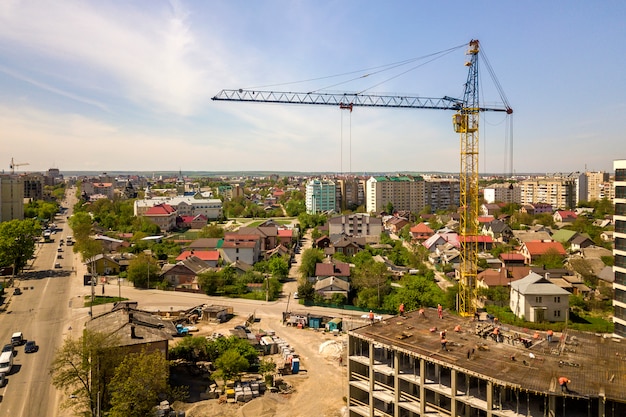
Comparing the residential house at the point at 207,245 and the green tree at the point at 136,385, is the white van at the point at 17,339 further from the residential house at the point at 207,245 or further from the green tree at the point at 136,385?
the residential house at the point at 207,245

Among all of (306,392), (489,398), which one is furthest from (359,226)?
(489,398)

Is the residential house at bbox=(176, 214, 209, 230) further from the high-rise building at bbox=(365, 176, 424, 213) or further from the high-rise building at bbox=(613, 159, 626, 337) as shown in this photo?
the high-rise building at bbox=(613, 159, 626, 337)

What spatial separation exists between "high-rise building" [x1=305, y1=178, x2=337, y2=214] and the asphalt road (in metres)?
34.5

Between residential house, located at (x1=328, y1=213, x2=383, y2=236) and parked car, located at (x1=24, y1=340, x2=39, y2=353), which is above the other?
residential house, located at (x1=328, y1=213, x2=383, y2=236)

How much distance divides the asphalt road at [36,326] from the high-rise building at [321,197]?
34453 millimetres

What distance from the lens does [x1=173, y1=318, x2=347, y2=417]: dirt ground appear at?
1271cm

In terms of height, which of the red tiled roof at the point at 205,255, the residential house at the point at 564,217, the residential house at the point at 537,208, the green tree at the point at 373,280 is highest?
the residential house at the point at 537,208

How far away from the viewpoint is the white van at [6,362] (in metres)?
14.6

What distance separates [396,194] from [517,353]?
55690mm

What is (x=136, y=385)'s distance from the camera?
1055 cm

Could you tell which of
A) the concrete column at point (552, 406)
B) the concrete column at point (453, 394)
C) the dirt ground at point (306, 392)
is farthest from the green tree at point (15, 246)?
the concrete column at point (552, 406)

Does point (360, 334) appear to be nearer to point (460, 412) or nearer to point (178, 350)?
point (460, 412)

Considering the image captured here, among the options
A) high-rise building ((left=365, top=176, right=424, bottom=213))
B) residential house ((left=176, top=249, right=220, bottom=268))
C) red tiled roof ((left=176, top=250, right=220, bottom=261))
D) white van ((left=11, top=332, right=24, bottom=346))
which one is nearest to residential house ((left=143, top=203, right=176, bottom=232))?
residential house ((left=176, top=249, right=220, bottom=268))

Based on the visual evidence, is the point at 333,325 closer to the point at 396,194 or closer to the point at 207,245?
the point at 207,245
